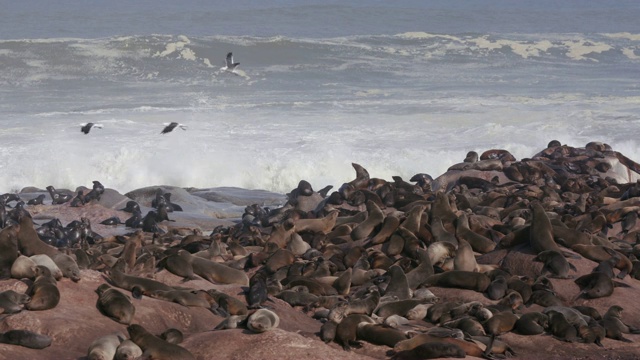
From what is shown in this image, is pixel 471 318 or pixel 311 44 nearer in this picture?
pixel 471 318

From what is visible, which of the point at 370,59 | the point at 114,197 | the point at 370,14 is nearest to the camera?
the point at 114,197

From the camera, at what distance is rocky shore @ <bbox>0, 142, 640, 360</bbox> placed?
729cm

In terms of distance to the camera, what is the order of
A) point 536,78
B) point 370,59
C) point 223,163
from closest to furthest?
point 223,163 < point 536,78 < point 370,59

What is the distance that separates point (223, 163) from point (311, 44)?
23.6m

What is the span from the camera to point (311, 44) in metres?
46.3

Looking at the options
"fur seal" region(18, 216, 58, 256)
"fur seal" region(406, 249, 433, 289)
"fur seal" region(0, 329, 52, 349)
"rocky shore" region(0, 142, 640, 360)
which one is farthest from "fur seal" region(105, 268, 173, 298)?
"fur seal" region(406, 249, 433, 289)

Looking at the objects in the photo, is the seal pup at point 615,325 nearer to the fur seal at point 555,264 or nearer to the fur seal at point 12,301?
the fur seal at point 555,264

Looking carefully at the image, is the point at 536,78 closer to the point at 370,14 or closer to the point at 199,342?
the point at 370,14

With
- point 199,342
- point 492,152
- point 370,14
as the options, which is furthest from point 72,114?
point 370,14

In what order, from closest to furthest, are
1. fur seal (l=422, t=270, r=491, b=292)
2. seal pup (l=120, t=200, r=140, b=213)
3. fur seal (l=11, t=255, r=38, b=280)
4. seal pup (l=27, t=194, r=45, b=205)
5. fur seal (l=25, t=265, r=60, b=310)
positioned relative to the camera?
fur seal (l=25, t=265, r=60, b=310) < fur seal (l=11, t=255, r=38, b=280) < fur seal (l=422, t=270, r=491, b=292) < seal pup (l=120, t=200, r=140, b=213) < seal pup (l=27, t=194, r=45, b=205)

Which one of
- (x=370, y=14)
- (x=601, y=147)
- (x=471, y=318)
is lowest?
(x=370, y=14)

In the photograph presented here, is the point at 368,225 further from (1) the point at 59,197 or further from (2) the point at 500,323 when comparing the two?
(1) the point at 59,197

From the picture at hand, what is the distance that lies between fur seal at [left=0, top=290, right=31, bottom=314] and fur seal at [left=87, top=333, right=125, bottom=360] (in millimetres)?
785

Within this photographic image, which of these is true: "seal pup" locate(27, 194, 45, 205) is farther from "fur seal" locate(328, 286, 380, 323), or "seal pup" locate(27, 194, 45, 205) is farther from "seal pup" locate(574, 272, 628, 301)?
"seal pup" locate(574, 272, 628, 301)
